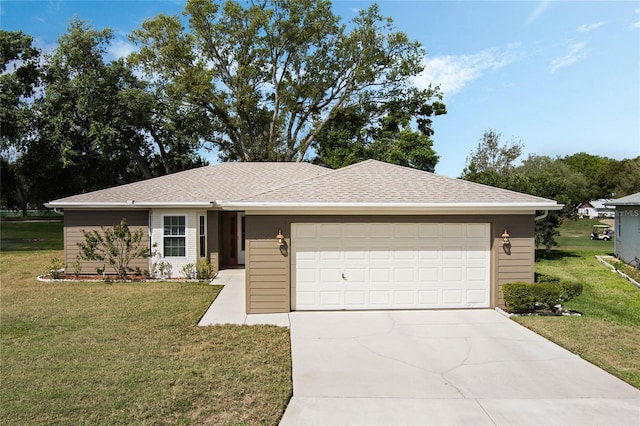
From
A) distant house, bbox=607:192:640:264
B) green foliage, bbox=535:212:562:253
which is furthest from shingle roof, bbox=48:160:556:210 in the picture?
distant house, bbox=607:192:640:264

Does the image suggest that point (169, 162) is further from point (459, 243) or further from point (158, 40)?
point (459, 243)

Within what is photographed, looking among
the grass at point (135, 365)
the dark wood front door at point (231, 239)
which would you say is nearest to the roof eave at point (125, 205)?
the dark wood front door at point (231, 239)

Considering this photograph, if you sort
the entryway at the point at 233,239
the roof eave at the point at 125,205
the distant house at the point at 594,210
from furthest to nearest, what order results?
the distant house at the point at 594,210 < the entryway at the point at 233,239 < the roof eave at the point at 125,205

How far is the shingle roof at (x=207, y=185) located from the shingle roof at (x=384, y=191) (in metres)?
5.26

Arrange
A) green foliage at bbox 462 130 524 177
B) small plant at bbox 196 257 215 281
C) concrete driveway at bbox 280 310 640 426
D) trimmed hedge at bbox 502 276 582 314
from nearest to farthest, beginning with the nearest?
1. concrete driveway at bbox 280 310 640 426
2. trimmed hedge at bbox 502 276 582 314
3. small plant at bbox 196 257 215 281
4. green foliage at bbox 462 130 524 177

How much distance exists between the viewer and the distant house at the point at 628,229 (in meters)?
16.0

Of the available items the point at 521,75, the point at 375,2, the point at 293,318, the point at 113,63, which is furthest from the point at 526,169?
the point at 293,318

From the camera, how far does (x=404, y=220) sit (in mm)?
9086

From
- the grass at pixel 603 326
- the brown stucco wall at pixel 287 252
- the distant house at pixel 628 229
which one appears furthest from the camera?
the distant house at pixel 628 229

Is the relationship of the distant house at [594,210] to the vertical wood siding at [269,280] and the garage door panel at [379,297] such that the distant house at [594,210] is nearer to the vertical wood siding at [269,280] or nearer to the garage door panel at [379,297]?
the garage door panel at [379,297]

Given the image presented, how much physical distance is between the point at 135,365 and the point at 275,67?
2795cm

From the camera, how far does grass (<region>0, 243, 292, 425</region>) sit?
445cm

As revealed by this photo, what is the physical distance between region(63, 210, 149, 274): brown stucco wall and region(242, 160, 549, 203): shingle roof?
7.18 m

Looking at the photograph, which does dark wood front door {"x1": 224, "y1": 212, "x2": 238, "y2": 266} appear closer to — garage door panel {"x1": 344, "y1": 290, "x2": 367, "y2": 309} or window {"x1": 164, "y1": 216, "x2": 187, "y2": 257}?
window {"x1": 164, "y1": 216, "x2": 187, "y2": 257}
